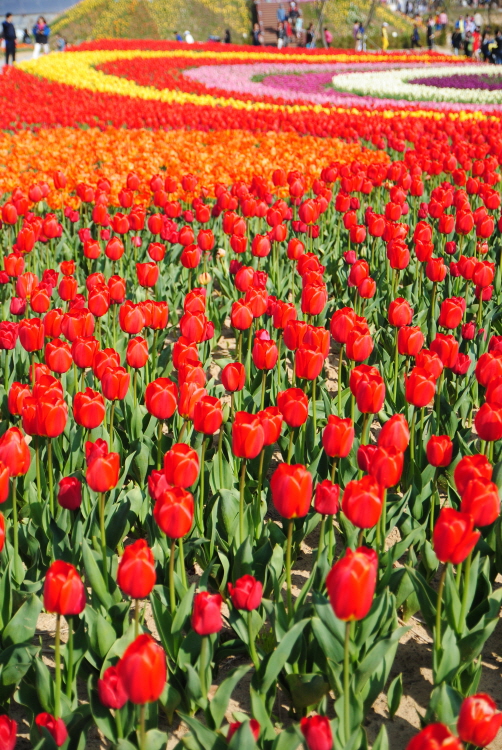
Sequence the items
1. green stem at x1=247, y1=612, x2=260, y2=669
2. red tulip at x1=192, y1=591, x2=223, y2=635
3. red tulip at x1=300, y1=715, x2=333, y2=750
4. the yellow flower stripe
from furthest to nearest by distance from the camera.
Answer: the yellow flower stripe < green stem at x1=247, y1=612, x2=260, y2=669 < red tulip at x1=192, y1=591, x2=223, y2=635 < red tulip at x1=300, y1=715, x2=333, y2=750

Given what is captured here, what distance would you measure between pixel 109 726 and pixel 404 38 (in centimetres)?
5324

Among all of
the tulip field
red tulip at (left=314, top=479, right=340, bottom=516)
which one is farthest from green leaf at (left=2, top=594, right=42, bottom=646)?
red tulip at (left=314, top=479, right=340, bottom=516)

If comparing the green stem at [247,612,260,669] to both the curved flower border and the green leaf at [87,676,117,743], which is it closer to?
the green leaf at [87,676,117,743]

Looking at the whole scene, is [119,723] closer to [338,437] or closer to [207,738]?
[207,738]

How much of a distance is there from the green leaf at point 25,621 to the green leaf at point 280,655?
0.69 meters

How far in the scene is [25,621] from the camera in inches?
90.0

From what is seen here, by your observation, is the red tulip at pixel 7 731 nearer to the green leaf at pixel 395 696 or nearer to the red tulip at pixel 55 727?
the red tulip at pixel 55 727

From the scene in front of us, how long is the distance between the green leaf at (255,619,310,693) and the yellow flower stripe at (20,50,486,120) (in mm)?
10912

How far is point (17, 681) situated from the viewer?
87.0 inches

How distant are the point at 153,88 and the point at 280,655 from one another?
20.2 meters

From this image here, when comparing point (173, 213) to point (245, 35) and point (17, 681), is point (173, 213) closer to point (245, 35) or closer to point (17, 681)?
point (17, 681)

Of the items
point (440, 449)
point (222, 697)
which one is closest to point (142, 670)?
point (222, 697)

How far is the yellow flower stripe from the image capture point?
15.6 m

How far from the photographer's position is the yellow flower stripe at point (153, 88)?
15555 mm
